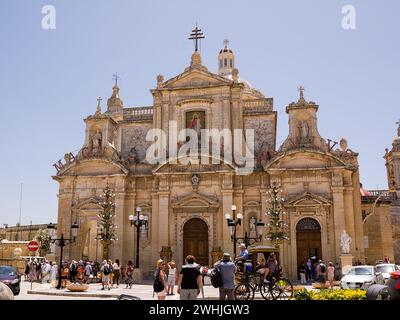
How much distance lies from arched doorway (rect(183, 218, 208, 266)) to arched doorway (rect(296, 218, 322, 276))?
22.3 ft

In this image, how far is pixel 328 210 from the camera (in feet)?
108

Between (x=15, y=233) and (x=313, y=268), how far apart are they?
63.9 metres

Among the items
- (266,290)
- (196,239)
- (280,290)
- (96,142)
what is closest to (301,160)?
(196,239)

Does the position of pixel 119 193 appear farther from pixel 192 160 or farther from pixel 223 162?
pixel 223 162

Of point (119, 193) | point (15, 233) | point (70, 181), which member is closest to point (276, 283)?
point (119, 193)

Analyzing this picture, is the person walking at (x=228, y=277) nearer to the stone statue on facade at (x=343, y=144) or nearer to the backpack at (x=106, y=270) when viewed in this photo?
the backpack at (x=106, y=270)

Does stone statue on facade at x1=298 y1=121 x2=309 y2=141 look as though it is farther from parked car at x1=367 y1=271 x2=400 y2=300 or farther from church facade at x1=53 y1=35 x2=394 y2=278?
parked car at x1=367 y1=271 x2=400 y2=300

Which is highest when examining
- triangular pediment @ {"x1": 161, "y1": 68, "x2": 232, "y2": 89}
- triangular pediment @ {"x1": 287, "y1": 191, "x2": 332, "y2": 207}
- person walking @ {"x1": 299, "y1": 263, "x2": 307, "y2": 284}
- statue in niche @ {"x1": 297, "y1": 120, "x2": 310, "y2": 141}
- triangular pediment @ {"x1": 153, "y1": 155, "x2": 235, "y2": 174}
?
triangular pediment @ {"x1": 161, "y1": 68, "x2": 232, "y2": 89}

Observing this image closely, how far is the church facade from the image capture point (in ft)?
109

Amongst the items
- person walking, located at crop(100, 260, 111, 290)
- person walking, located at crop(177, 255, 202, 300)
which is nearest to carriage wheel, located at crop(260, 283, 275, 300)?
person walking, located at crop(177, 255, 202, 300)

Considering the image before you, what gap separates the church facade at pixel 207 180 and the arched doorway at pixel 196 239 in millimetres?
76

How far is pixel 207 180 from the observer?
34.8 meters

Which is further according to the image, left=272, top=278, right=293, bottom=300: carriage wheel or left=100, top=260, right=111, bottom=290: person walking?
left=100, top=260, right=111, bottom=290: person walking

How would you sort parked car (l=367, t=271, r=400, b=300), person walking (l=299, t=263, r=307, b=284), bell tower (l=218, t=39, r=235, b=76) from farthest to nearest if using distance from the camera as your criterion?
bell tower (l=218, t=39, r=235, b=76) → person walking (l=299, t=263, r=307, b=284) → parked car (l=367, t=271, r=400, b=300)
